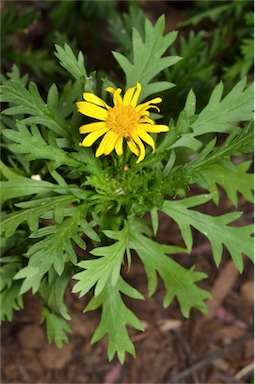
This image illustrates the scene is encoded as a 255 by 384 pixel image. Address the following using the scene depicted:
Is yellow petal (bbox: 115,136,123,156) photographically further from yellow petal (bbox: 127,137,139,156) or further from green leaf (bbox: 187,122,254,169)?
green leaf (bbox: 187,122,254,169)

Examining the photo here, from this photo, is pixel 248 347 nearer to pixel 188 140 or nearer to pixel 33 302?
pixel 33 302

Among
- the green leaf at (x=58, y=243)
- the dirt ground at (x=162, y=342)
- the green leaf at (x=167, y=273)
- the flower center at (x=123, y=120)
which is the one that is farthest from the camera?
the dirt ground at (x=162, y=342)

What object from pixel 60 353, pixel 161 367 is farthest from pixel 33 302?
pixel 161 367

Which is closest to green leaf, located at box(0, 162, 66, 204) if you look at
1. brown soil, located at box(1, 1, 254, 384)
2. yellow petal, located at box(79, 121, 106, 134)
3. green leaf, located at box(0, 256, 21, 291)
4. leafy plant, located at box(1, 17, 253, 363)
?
leafy plant, located at box(1, 17, 253, 363)

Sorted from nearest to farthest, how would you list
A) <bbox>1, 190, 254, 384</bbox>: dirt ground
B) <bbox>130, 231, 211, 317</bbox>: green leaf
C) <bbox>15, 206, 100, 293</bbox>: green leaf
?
<bbox>15, 206, 100, 293</bbox>: green leaf, <bbox>130, 231, 211, 317</bbox>: green leaf, <bbox>1, 190, 254, 384</bbox>: dirt ground

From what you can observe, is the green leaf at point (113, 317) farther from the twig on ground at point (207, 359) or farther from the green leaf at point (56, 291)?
the twig on ground at point (207, 359)

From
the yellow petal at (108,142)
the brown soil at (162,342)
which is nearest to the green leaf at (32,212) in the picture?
the yellow petal at (108,142)
